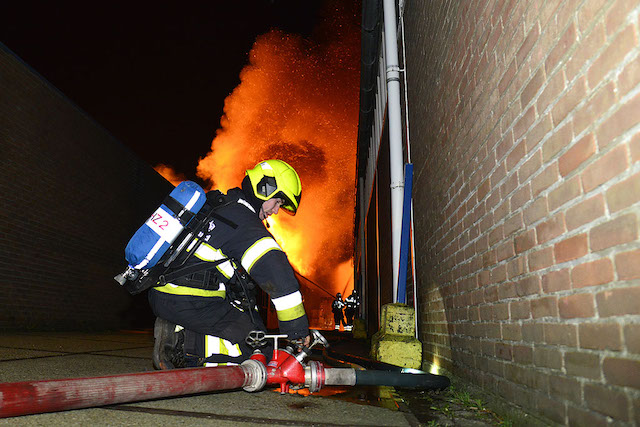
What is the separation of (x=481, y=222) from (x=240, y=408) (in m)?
1.74

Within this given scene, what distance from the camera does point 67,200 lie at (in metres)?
9.80

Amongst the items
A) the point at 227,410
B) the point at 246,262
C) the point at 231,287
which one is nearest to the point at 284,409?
the point at 227,410

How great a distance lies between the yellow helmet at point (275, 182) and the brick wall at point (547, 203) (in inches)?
48.7

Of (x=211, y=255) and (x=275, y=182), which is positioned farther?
(x=275, y=182)

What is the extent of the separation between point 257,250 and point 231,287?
672 millimetres

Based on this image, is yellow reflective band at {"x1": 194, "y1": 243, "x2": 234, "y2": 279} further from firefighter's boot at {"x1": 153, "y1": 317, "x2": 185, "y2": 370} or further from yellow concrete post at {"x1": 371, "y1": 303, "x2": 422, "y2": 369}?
yellow concrete post at {"x1": 371, "y1": 303, "x2": 422, "y2": 369}

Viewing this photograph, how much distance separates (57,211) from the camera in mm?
9461

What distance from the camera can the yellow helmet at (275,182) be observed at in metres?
3.42

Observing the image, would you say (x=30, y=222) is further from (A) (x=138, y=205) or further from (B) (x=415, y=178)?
(B) (x=415, y=178)

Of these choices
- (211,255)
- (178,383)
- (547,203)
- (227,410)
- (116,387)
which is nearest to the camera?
(547,203)

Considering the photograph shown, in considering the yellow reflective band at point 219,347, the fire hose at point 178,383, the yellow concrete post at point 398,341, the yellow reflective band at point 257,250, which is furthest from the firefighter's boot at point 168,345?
the yellow concrete post at point 398,341

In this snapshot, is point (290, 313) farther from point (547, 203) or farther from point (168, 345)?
point (547, 203)

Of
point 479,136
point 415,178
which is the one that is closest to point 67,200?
point 415,178

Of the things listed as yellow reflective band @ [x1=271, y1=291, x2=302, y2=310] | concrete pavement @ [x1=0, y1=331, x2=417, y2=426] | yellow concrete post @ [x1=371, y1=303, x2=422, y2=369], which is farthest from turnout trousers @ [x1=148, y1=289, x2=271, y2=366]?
yellow concrete post @ [x1=371, y1=303, x2=422, y2=369]
